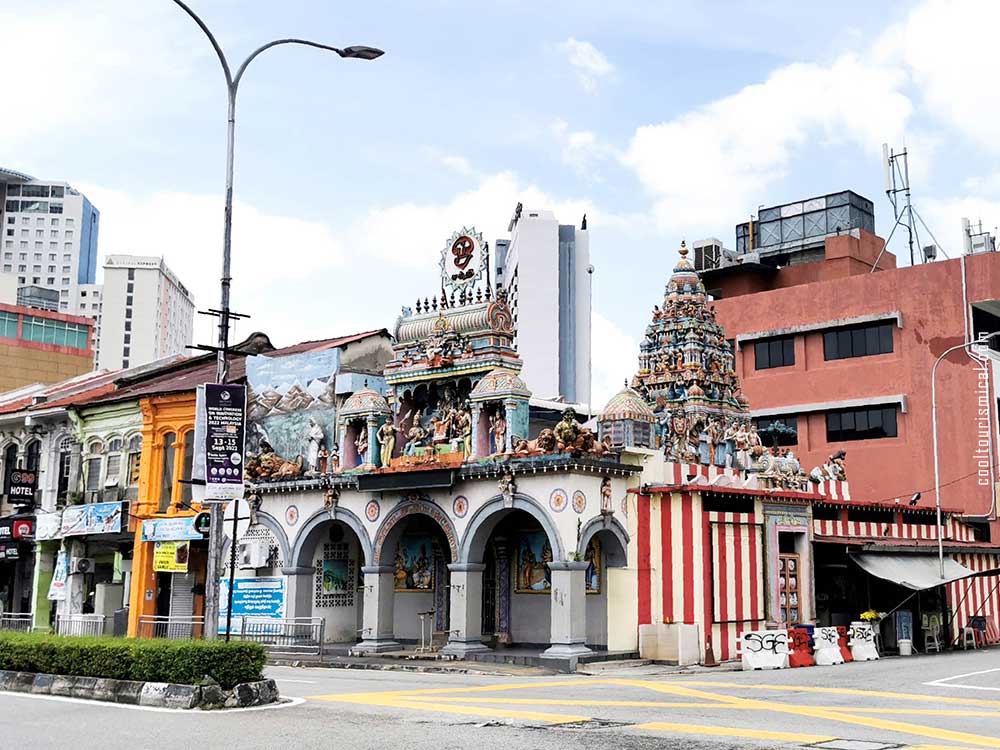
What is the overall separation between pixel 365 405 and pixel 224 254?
11.6m

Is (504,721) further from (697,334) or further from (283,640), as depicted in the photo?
(697,334)

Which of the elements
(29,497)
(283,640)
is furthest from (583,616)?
(29,497)

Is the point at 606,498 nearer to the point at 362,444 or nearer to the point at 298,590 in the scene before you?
the point at 362,444

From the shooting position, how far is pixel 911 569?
3262 cm

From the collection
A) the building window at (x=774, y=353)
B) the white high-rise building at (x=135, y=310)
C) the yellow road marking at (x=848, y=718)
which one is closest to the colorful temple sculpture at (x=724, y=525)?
the yellow road marking at (x=848, y=718)

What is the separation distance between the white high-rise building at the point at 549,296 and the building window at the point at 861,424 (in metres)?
36.6

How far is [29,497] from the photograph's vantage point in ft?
137

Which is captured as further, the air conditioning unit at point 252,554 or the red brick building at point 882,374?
the red brick building at point 882,374

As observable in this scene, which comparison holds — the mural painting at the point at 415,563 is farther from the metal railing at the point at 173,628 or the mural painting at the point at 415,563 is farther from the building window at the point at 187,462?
the building window at the point at 187,462

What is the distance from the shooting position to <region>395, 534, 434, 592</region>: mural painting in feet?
106

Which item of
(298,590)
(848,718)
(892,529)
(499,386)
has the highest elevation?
(499,386)

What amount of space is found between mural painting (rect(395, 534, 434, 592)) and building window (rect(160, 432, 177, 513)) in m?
9.20

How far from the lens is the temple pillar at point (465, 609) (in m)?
28.1

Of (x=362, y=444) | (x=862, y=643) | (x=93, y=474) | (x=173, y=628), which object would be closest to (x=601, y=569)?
(x=862, y=643)
